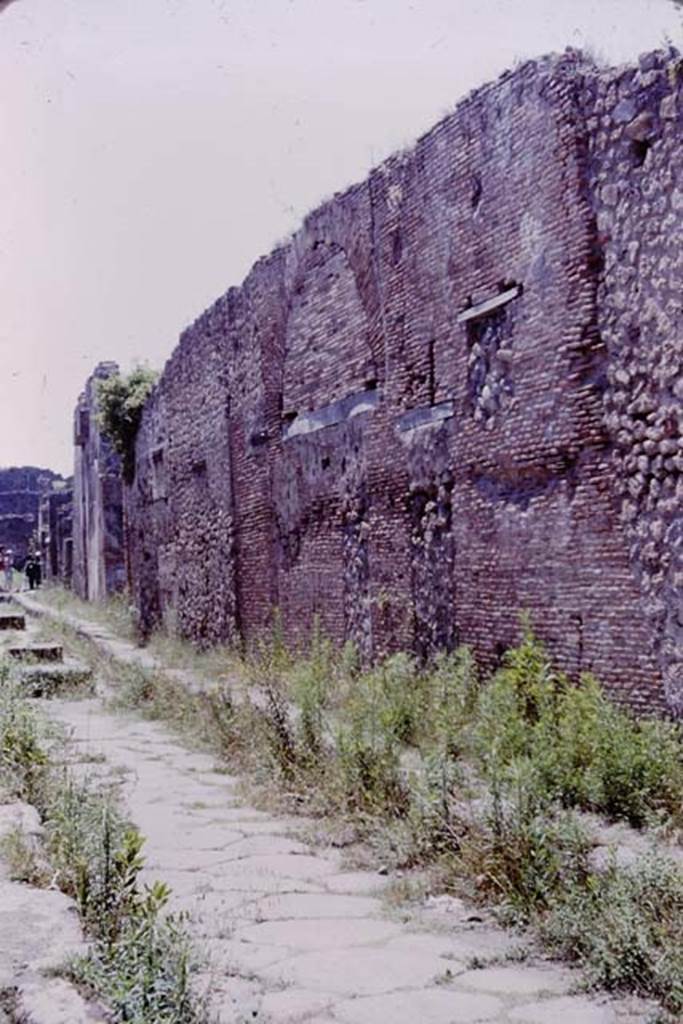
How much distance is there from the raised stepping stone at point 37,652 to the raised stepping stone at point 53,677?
1.30 feet

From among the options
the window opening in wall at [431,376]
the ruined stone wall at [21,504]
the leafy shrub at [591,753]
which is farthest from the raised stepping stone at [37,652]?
Answer: the ruined stone wall at [21,504]

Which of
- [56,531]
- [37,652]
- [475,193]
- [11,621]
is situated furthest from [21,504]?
[475,193]

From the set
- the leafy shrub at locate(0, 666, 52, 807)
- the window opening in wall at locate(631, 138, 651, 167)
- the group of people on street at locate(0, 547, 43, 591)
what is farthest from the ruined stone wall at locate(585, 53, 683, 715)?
the group of people on street at locate(0, 547, 43, 591)

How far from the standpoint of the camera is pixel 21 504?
4494cm

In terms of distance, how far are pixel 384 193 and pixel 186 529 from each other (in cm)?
671

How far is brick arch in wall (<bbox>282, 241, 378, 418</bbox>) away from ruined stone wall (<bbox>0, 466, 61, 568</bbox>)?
31907 millimetres

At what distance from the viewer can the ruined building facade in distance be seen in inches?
245

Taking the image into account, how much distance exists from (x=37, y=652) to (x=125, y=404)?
7.07 meters

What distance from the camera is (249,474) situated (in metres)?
12.1

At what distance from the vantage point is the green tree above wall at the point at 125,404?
17.9m

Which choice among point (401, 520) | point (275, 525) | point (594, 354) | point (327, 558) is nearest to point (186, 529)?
point (275, 525)

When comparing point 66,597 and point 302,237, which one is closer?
point 302,237

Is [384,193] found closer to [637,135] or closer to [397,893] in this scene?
[637,135]

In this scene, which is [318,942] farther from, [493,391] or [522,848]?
[493,391]
